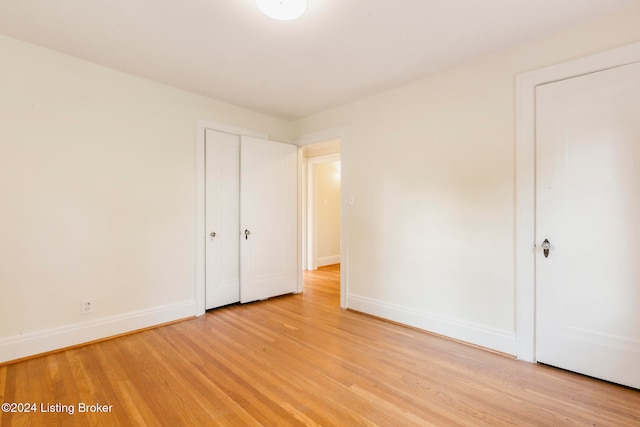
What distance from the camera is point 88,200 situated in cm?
259

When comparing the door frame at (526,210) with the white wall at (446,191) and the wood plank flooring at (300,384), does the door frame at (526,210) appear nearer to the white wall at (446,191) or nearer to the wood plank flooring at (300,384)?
the white wall at (446,191)

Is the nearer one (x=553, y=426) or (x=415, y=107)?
(x=553, y=426)

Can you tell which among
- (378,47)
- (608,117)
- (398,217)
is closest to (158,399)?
(398,217)

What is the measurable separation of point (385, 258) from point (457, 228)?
826 mm

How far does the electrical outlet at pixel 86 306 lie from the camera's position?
256 cm

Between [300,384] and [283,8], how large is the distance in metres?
2.35

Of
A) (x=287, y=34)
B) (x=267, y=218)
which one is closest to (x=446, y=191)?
(x=287, y=34)

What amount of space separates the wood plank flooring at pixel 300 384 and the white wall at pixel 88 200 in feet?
1.15

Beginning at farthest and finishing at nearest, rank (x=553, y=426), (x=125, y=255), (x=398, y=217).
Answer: (x=398, y=217), (x=125, y=255), (x=553, y=426)

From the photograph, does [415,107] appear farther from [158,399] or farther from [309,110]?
[158,399]

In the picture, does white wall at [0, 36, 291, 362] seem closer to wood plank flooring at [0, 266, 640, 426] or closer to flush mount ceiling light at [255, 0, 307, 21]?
wood plank flooring at [0, 266, 640, 426]

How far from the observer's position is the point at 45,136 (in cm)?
239

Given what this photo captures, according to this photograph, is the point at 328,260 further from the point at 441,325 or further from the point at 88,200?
the point at 88,200

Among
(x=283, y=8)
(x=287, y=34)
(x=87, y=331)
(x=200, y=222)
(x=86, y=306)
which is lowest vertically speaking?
(x=87, y=331)
